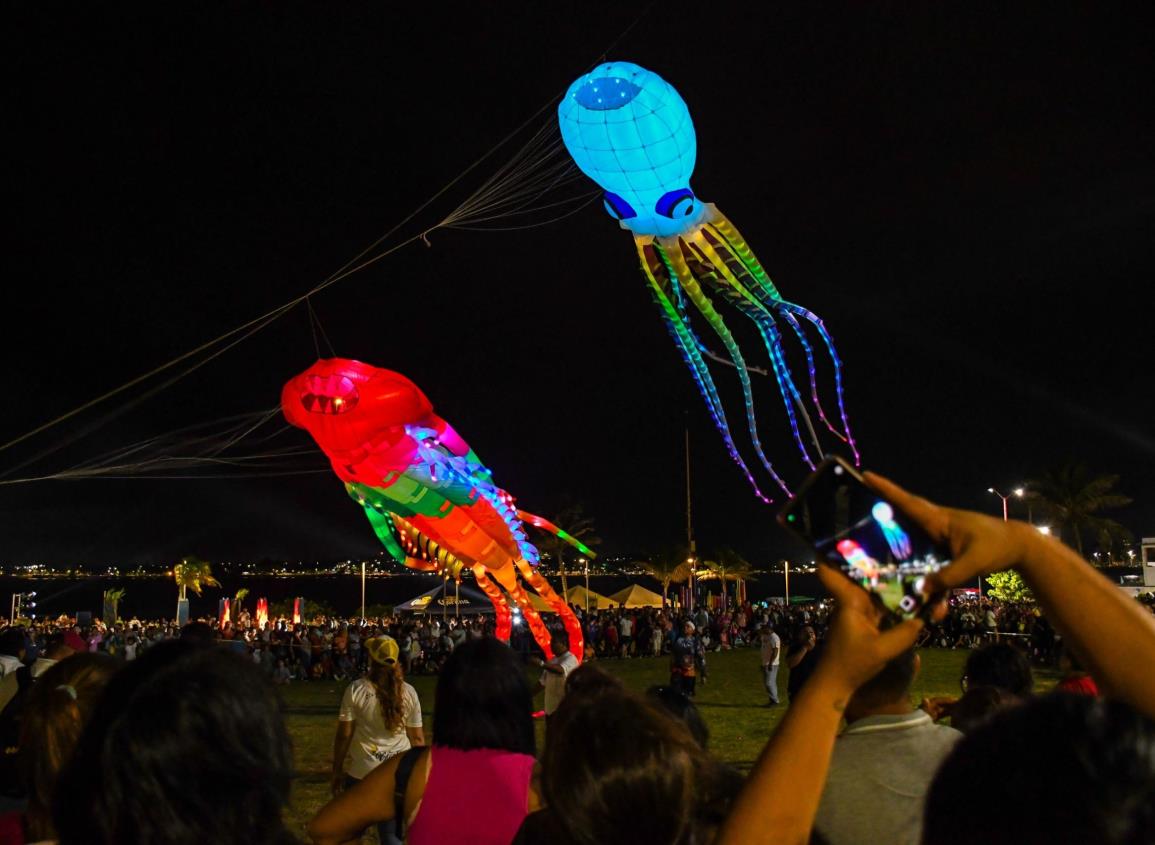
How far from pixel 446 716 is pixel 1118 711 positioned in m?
2.27

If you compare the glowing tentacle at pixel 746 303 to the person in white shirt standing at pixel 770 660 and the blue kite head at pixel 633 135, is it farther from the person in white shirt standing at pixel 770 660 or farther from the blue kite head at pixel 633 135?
the person in white shirt standing at pixel 770 660

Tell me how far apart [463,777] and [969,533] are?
6.50 ft

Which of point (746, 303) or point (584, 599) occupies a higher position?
point (746, 303)

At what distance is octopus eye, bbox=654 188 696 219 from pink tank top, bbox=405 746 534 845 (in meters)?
7.55

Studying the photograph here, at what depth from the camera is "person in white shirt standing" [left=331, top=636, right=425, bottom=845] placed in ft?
20.0

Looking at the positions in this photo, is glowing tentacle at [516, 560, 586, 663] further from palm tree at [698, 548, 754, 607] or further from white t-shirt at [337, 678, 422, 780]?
palm tree at [698, 548, 754, 607]

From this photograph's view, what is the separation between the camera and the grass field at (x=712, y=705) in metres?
10.6

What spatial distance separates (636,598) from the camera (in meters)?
48.2

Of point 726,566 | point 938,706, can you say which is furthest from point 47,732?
point 726,566

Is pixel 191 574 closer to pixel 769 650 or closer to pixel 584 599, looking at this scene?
pixel 584 599

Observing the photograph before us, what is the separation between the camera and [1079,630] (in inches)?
53.9

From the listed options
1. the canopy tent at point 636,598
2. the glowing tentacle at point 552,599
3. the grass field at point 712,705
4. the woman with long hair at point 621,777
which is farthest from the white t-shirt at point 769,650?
the canopy tent at point 636,598

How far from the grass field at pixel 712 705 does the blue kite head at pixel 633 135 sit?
4.95 metres

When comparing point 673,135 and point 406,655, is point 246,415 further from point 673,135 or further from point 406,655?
point 406,655
